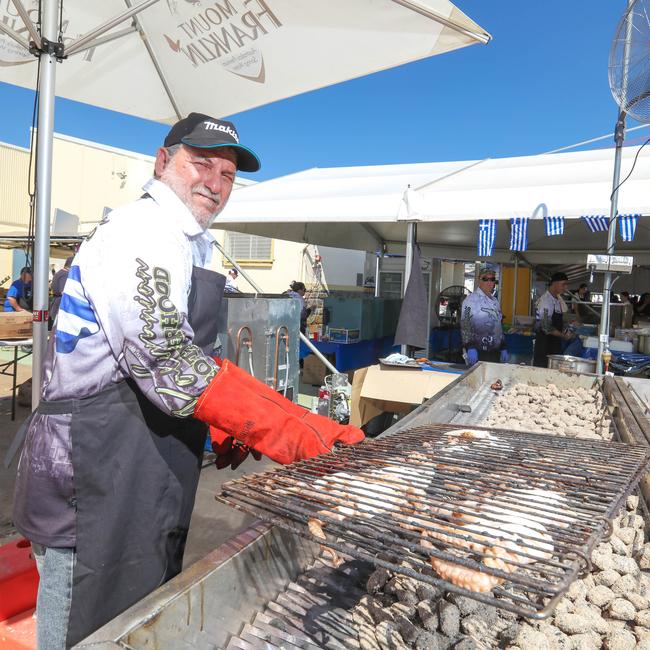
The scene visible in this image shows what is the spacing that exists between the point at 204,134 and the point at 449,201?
4561 mm

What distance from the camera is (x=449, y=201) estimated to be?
5.50 m

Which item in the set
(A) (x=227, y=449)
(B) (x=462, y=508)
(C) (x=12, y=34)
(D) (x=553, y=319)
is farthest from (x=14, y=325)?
(D) (x=553, y=319)

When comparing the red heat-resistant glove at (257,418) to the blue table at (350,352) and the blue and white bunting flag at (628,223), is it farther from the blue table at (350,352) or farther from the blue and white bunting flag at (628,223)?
the blue table at (350,352)

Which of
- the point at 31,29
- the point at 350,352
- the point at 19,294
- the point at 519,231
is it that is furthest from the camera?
the point at 350,352

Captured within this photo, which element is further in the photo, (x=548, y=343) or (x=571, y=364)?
(x=548, y=343)

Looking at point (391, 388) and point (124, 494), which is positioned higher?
point (124, 494)

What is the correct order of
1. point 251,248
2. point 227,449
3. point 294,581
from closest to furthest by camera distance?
1. point 294,581
2. point 227,449
3. point 251,248

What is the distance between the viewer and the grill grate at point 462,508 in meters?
0.82

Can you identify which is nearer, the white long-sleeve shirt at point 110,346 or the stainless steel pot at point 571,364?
the white long-sleeve shirt at point 110,346

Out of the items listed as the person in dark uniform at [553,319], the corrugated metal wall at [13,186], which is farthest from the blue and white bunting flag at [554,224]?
the corrugated metal wall at [13,186]

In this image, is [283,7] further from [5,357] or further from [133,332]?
[5,357]

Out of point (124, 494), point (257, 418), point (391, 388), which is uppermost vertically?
point (257, 418)

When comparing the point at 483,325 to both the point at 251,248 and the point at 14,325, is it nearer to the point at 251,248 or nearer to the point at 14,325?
the point at 14,325

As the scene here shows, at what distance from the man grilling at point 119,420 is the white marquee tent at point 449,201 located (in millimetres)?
4621
